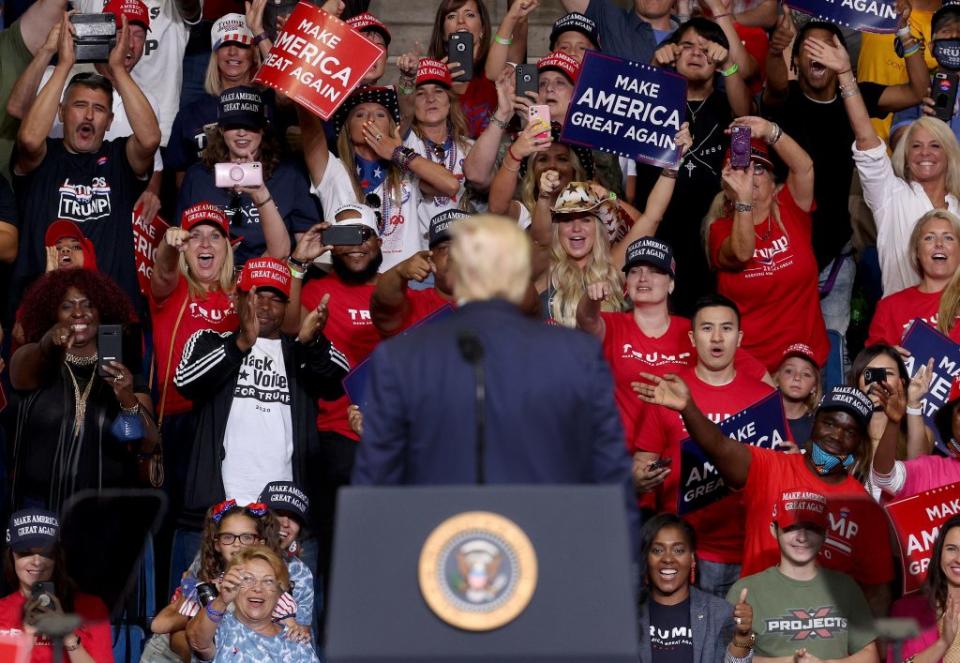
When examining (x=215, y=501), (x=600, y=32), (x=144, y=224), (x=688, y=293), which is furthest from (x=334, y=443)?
(x=600, y=32)

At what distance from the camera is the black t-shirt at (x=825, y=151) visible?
9141 mm

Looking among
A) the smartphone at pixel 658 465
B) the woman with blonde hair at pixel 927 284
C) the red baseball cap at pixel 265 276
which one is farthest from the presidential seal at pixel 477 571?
the woman with blonde hair at pixel 927 284

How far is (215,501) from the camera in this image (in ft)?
24.6

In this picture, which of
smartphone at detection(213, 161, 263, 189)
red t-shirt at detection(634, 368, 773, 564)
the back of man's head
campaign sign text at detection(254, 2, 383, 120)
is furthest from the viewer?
campaign sign text at detection(254, 2, 383, 120)

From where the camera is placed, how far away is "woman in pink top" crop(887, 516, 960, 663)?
6.56 m

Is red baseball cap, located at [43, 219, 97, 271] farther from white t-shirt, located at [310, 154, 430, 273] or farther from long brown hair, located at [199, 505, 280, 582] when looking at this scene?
long brown hair, located at [199, 505, 280, 582]

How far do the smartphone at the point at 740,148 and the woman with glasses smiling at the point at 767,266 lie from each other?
0.30ft

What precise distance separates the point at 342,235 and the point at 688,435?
1715 millimetres

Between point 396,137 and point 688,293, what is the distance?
164cm

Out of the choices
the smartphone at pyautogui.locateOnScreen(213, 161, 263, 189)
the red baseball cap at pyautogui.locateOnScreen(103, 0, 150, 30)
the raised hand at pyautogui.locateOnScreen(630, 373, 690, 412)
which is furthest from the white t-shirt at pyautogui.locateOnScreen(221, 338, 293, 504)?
the red baseball cap at pyautogui.locateOnScreen(103, 0, 150, 30)

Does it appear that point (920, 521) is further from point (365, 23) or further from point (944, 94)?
point (365, 23)

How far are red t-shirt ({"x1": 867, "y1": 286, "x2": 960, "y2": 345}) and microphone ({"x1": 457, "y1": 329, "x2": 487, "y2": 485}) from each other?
14.2 ft

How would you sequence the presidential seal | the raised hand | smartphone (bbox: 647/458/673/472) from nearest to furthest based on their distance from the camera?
the presidential seal
the raised hand
smartphone (bbox: 647/458/673/472)

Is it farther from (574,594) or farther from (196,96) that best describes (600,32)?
(574,594)
